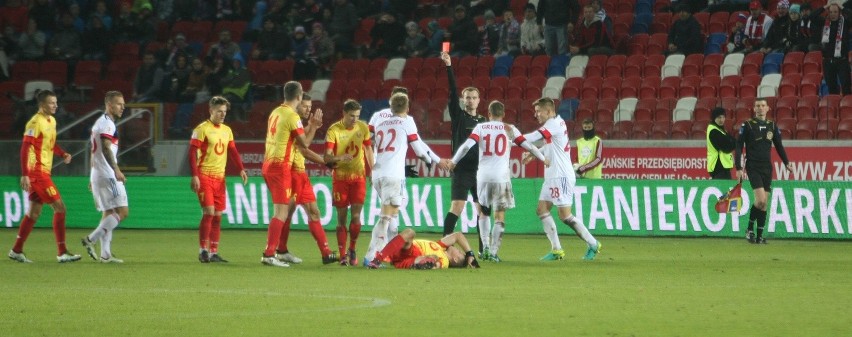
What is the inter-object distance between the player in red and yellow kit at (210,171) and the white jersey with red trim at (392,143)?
6.02 feet

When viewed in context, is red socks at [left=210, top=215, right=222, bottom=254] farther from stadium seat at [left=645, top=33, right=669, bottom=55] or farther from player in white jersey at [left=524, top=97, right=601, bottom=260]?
stadium seat at [left=645, top=33, right=669, bottom=55]

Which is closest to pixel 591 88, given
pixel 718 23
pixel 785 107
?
pixel 718 23

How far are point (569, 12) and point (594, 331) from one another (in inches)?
732

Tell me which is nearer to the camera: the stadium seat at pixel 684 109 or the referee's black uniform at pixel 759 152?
the referee's black uniform at pixel 759 152

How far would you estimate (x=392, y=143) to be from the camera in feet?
47.2

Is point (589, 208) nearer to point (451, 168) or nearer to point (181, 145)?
point (451, 168)

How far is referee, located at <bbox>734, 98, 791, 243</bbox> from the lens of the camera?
18.9 m

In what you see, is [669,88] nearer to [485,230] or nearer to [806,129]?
[806,129]

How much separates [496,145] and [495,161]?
0.62 ft

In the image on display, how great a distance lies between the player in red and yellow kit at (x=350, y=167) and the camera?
1477 centimetres

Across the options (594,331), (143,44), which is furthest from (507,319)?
(143,44)

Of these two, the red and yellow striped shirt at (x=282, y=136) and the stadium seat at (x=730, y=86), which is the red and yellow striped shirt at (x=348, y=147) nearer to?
the red and yellow striped shirt at (x=282, y=136)

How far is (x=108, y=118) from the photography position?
1543cm

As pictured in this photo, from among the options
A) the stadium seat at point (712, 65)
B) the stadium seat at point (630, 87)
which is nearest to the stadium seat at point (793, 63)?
the stadium seat at point (712, 65)
